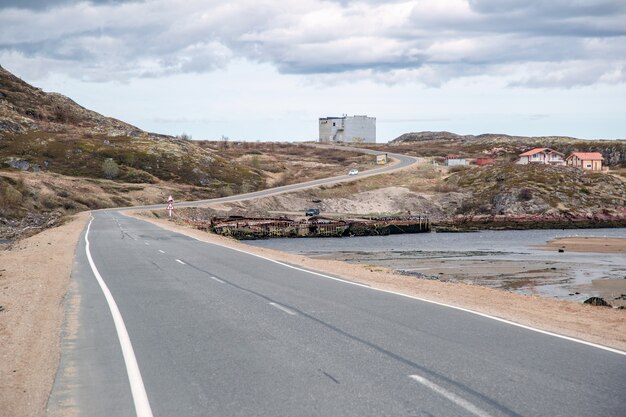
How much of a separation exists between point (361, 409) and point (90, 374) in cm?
400

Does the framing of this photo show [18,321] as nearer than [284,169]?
Yes

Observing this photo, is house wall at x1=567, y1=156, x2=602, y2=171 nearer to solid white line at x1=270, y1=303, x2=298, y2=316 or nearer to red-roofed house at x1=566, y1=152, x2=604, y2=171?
red-roofed house at x1=566, y1=152, x2=604, y2=171

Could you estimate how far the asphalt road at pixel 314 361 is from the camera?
735 centimetres

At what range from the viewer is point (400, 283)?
20.1 meters

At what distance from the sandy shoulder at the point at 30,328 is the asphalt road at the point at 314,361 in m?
0.24

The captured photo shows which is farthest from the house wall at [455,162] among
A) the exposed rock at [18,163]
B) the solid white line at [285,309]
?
the solid white line at [285,309]

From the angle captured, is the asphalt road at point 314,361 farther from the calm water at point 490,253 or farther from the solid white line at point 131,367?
the calm water at point 490,253

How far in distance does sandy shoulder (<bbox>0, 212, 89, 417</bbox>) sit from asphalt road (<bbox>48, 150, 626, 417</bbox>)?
0.80ft

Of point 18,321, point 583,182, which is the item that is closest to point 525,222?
point 583,182

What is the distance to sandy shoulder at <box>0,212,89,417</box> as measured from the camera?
8.20 m

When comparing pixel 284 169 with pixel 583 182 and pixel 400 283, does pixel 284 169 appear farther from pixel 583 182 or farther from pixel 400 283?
pixel 400 283

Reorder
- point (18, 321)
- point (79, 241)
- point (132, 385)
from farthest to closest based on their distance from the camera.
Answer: point (79, 241) → point (18, 321) → point (132, 385)

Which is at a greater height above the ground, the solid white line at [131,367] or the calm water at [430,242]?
the solid white line at [131,367]

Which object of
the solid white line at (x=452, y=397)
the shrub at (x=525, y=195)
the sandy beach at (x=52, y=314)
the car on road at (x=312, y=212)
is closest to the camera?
the solid white line at (x=452, y=397)
